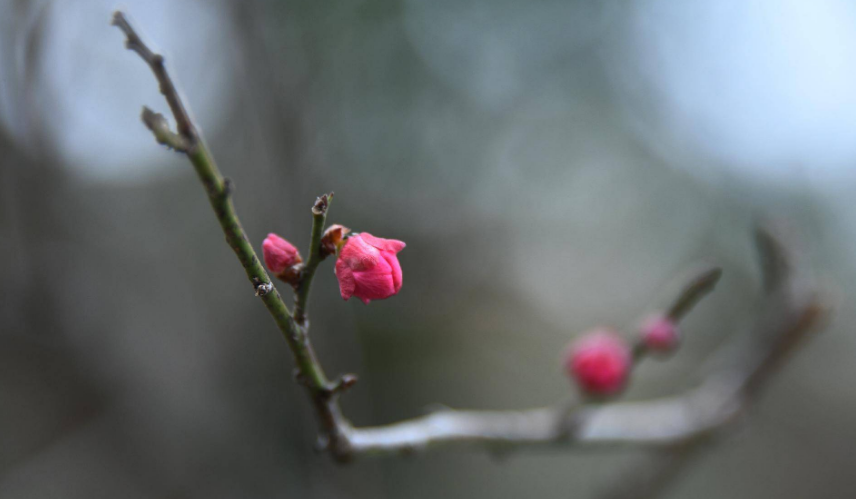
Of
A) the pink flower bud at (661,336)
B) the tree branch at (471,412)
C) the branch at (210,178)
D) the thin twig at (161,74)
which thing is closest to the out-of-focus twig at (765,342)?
the tree branch at (471,412)

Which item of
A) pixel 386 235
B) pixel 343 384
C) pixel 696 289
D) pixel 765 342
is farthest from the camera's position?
pixel 386 235

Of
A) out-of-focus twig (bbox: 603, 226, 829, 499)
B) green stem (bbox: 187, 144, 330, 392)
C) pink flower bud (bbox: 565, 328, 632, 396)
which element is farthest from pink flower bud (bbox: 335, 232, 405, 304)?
out-of-focus twig (bbox: 603, 226, 829, 499)

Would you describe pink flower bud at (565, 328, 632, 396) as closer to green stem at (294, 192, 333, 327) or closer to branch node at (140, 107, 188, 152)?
green stem at (294, 192, 333, 327)

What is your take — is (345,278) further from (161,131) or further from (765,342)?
(765,342)

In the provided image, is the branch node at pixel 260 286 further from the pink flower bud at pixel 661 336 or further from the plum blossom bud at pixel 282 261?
the pink flower bud at pixel 661 336

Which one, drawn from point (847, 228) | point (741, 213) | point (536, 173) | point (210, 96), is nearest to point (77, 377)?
point (210, 96)

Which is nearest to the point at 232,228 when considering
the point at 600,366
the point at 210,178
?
the point at 210,178
